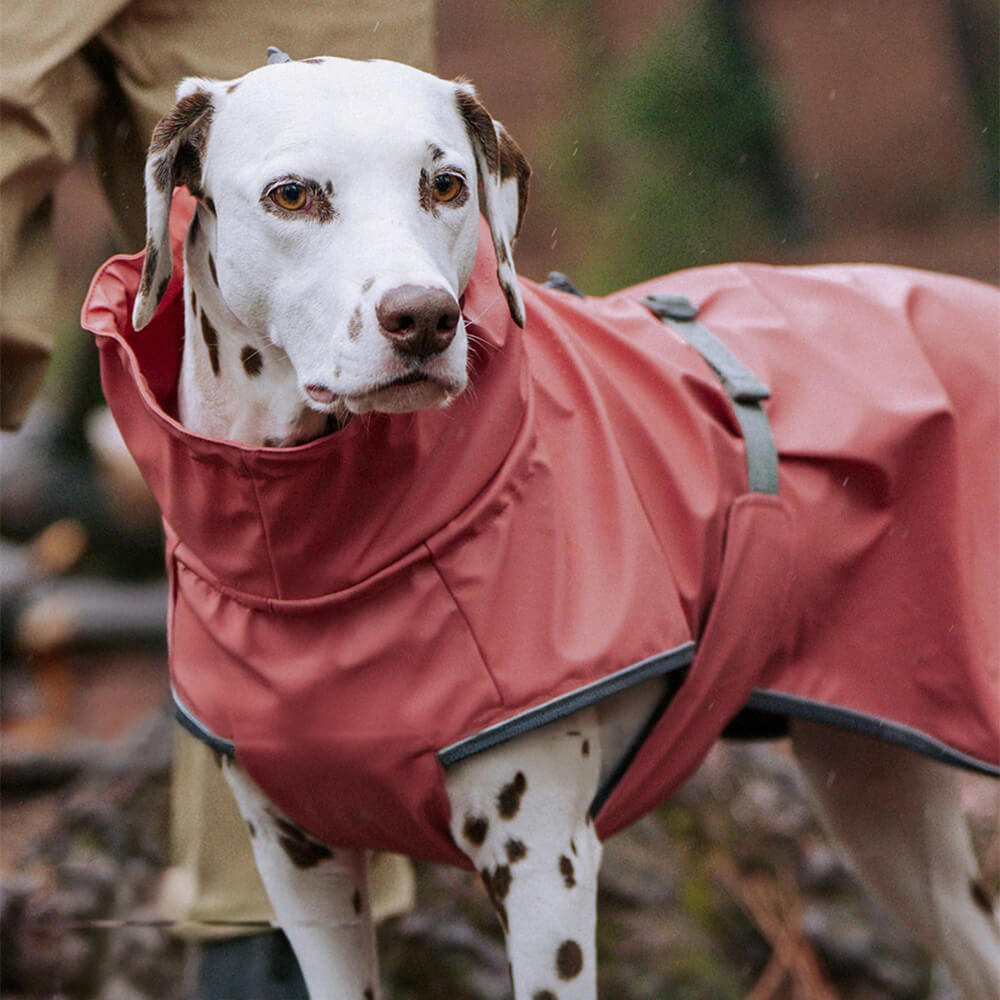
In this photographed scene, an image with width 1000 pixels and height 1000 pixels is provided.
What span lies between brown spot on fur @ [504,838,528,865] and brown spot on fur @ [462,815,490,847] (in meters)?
0.04

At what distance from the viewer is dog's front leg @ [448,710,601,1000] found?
2.12 m

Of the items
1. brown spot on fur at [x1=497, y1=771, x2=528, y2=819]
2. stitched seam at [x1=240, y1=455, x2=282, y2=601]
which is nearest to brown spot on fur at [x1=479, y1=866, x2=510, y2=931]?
brown spot on fur at [x1=497, y1=771, x2=528, y2=819]

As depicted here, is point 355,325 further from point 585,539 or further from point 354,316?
point 585,539

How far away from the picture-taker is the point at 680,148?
5.45 metres

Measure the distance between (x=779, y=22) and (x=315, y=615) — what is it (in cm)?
592

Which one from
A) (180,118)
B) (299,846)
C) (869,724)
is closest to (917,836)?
(869,724)

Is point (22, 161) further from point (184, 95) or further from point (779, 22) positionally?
point (779, 22)

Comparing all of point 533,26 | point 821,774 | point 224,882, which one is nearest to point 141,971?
point 224,882

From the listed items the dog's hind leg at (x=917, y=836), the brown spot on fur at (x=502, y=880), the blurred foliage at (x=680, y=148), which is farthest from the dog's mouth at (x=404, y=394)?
the blurred foliage at (x=680, y=148)

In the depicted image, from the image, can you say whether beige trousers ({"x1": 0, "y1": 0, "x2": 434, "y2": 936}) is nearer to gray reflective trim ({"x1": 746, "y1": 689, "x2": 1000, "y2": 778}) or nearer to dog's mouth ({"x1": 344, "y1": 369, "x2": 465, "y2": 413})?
dog's mouth ({"x1": 344, "y1": 369, "x2": 465, "y2": 413})

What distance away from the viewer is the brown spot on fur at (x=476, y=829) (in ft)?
7.01

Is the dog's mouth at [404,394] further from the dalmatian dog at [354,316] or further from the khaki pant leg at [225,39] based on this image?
the khaki pant leg at [225,39]

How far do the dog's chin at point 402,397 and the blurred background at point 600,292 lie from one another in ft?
4.99

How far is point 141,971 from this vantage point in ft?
11.8
